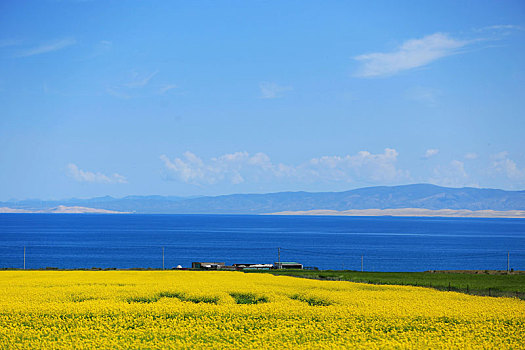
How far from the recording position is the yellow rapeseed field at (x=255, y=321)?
19.0 m

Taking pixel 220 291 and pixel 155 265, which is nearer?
pixel 220 291

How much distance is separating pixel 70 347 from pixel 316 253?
391 feet

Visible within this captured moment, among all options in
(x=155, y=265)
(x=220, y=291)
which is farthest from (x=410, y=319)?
(x=155, y=265)

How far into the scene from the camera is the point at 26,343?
60.6 feet

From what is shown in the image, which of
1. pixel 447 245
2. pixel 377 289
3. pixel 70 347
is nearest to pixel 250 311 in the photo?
pixel 70 347

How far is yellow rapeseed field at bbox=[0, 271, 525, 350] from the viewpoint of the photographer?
62.2 ft

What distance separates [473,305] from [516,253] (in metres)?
125

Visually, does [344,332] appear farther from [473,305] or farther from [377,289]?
[377,289]

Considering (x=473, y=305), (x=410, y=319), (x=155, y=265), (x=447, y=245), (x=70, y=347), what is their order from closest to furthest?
(x=70, y=347), (x=410, y=319), (x=473, y=305), (x=155, y=265), (x=447, y=245)

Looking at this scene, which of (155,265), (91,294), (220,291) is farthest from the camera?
(155,265)

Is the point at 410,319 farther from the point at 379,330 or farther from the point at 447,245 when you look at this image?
the point at 447,245

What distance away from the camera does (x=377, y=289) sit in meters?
36.3

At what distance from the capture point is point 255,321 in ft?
73.8

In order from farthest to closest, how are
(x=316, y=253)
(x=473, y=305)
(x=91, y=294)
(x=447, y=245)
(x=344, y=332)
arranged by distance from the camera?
(x=447, y=245) → (x=316, y=253) → (x=91, y=294) → (x=473, y=305) → (x=344, y=332)
